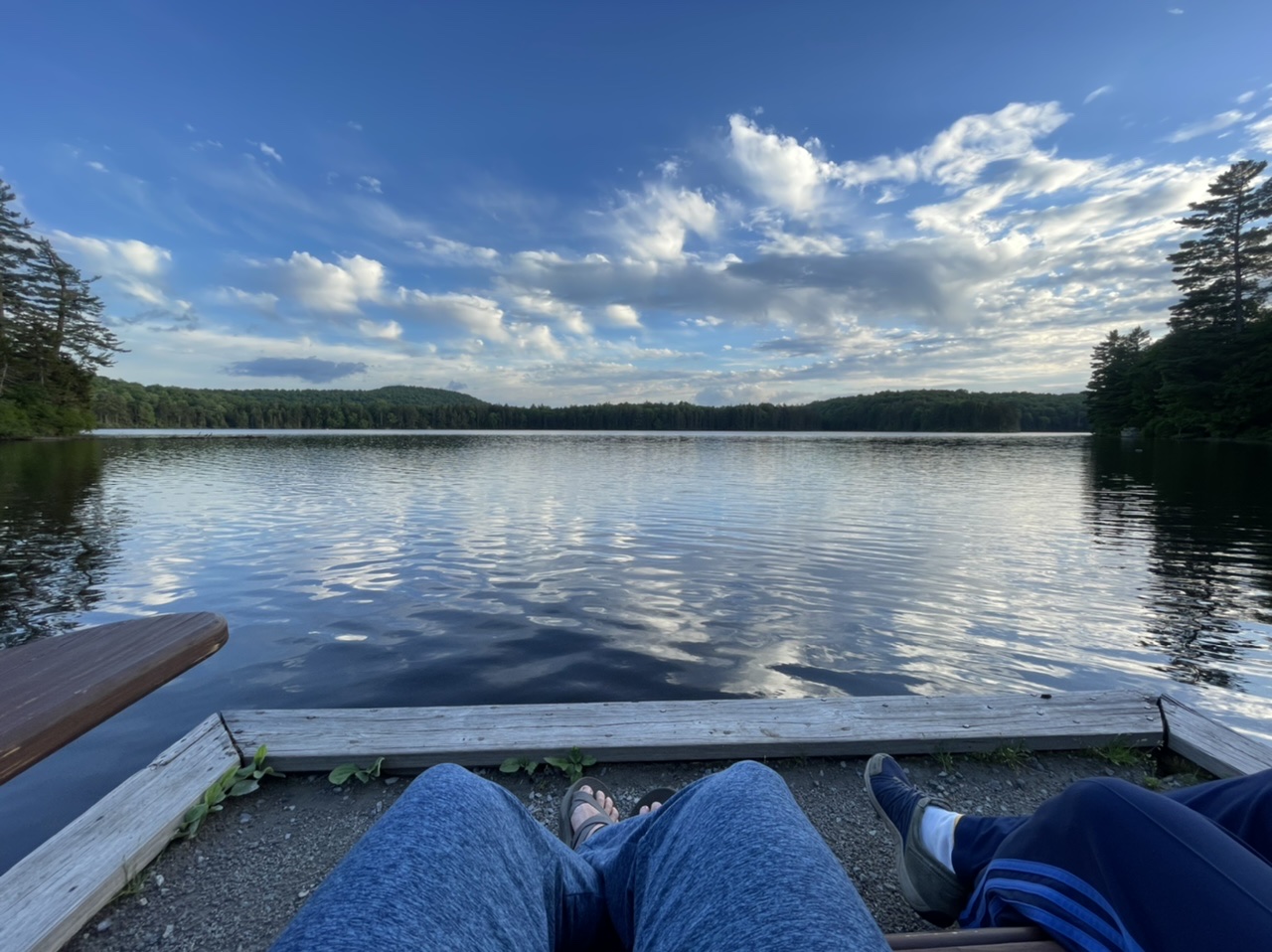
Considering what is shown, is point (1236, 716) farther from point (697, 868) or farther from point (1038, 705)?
point (697, 868)

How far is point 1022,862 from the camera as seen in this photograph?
4.44 feet

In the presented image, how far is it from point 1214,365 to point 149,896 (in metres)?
73.1

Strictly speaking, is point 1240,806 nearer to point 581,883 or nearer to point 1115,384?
point 581,883

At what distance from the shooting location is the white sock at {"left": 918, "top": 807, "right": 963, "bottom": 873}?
6.86 feet

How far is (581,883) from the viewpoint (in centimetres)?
151

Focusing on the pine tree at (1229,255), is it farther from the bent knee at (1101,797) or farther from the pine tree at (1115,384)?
the bent knee at (1101,797)

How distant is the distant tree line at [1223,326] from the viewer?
47.6m

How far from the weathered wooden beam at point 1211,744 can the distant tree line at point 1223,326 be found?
6150 centimetres

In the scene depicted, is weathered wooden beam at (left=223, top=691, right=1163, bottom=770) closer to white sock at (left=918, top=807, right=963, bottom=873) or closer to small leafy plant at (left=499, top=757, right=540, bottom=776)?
small leafy plant at (left=499, top=757, right=540, bottom=776)

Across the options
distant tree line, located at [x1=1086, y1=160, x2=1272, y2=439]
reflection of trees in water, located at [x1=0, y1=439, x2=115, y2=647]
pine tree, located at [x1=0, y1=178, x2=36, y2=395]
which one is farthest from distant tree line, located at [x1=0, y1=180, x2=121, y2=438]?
distant tree line, located at [x1=1086, y1=160, x2=1272, y2=439]

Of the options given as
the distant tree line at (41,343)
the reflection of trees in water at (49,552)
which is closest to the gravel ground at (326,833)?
the reflection of trees in water at (49,552)

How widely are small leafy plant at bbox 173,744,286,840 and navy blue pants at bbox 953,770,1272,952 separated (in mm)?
3003

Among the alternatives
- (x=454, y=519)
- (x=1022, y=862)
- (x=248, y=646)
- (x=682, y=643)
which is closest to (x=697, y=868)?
(x=1022, y=862)

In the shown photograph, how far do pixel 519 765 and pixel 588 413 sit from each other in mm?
141500
